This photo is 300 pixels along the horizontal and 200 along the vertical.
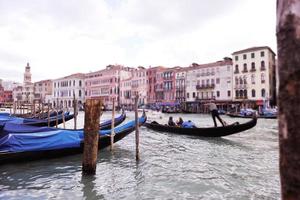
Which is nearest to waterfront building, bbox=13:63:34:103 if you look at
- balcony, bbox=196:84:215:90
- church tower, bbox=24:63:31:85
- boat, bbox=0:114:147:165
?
church tower, bbox=24:63:31:85

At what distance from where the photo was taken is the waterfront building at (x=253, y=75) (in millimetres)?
31984

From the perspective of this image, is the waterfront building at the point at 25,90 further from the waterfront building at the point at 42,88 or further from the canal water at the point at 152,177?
the canal water at the point at 152,177

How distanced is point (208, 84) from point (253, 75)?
6.30 m

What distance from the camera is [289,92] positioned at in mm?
914

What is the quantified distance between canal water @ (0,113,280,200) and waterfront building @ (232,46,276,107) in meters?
26.6

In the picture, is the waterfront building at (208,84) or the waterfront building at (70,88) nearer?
the waterfront building at (208,84)

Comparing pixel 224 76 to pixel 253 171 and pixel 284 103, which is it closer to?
pixel 253 171

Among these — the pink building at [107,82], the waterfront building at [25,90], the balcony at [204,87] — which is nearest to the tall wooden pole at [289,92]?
the balcony at [204,87]

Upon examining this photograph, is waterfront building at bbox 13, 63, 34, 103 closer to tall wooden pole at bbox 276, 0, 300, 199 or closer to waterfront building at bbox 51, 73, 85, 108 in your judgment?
waterfront building at bbox 51, 73, 85, 108

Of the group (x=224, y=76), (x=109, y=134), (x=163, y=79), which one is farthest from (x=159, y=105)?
(x=109, y=134)

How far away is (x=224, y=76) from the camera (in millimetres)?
35562

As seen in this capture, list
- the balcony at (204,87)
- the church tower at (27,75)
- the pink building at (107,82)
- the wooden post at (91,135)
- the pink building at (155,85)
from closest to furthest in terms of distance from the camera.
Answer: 1. the wooden post at (91,135)
2. the balcony at (204,87)
3. the pink building at (155,85)
4. the pink building at (107,82)
5. the church tower at (27,75)

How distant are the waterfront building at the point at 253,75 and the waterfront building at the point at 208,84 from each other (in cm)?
115

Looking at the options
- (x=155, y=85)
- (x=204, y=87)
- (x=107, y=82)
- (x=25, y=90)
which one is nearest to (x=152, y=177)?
(x=204, y=87)
